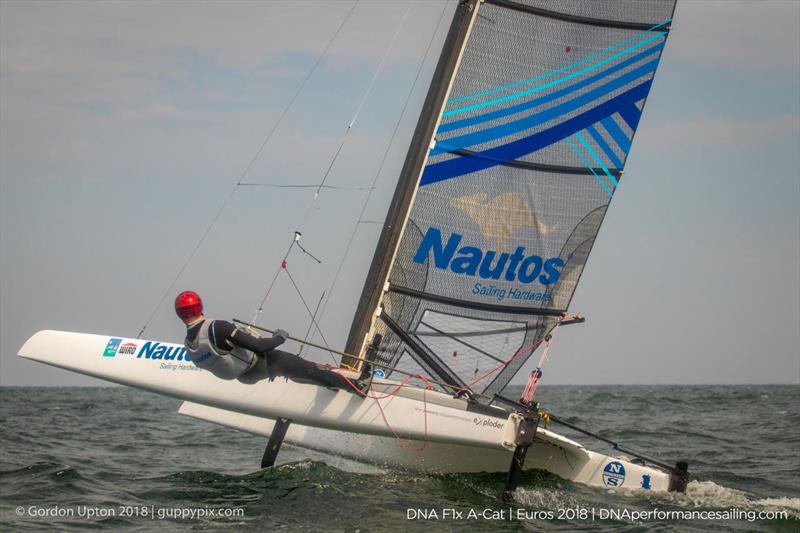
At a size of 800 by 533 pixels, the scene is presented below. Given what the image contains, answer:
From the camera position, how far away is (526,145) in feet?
23.7

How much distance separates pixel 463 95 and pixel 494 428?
2.48m

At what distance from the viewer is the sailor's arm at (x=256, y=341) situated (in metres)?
5.70

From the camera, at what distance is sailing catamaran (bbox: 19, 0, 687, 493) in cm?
633

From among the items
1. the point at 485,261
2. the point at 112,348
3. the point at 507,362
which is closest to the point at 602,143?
the point at 485,261

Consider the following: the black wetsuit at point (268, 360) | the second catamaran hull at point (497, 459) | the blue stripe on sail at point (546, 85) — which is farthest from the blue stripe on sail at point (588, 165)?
the black wetsuit at point (268, 360)

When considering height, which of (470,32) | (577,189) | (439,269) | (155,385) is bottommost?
(155,385)

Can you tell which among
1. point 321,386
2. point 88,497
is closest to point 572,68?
point 321,386

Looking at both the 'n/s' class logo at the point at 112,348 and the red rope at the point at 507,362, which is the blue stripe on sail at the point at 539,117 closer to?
the red rope at the point at 507,362

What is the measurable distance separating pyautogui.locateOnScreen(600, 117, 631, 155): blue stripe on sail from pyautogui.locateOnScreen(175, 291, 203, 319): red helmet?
373 cm

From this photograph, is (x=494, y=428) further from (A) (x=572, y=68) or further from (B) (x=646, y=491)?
(A) (x=572, y=68)

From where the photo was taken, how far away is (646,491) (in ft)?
22.7

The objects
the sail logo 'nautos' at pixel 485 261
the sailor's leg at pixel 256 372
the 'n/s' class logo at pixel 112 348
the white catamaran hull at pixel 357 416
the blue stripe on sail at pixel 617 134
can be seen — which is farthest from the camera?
the blue stripe on sail at pixel 617 134

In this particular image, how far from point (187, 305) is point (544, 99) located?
3.34 metres

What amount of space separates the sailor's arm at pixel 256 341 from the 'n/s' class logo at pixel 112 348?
1.36 meters
